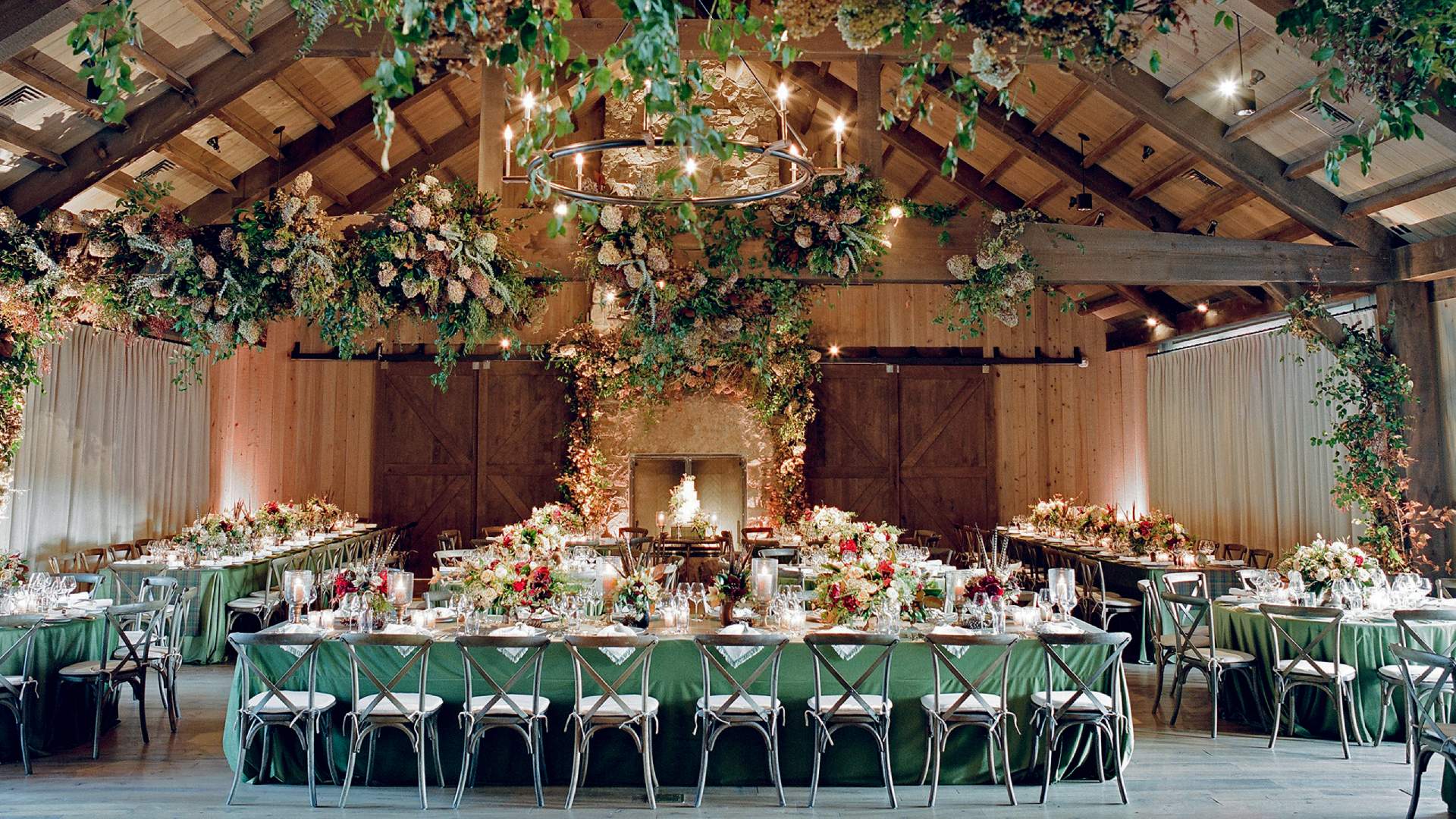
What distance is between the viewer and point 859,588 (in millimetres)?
5387

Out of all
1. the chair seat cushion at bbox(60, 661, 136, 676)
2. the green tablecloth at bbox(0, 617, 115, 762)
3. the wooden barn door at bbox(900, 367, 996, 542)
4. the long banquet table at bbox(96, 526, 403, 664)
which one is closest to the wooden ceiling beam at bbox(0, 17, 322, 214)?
the long banquet table at bbox(96, 526, 403, 664)

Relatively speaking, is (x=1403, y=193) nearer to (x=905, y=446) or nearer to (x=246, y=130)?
(x=905, y=446)

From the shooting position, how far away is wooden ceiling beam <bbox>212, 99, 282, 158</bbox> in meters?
9.05

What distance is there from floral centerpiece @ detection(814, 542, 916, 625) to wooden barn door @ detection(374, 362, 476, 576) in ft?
29.7

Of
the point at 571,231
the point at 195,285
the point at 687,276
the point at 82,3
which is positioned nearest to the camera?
the point at 82,3

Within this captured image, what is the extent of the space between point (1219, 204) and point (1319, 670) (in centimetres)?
520

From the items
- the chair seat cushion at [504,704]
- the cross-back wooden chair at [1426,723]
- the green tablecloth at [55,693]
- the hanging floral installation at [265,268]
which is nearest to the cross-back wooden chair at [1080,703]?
the cross-back wooden chair at [1426,723]

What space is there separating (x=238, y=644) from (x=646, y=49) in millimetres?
4098

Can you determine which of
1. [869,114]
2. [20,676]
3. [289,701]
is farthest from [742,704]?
[869,114]

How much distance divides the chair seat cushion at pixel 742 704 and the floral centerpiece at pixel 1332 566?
3780mm

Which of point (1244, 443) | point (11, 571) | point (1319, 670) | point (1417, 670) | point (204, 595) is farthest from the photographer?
point (1244, 443)

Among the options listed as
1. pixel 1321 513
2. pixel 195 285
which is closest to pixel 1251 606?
pixel 1321 513

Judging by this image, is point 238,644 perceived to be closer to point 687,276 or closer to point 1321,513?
point 687,276

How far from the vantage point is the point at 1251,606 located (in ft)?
21.6
